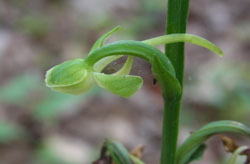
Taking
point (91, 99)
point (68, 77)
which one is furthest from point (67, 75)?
point (91, 99)

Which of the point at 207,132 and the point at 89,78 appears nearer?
the point at 89,78

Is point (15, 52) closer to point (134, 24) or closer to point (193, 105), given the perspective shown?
point (134, 24)

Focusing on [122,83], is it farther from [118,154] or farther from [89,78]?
[118,154]

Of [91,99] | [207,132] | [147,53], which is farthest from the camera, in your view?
[91,99]

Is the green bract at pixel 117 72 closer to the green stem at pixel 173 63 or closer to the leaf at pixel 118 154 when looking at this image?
the green stem at pixel 173 63

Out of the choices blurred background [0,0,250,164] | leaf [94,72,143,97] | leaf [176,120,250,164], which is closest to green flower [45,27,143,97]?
leaf [94,72,143,97]

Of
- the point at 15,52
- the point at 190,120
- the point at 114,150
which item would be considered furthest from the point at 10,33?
the point at 114,150

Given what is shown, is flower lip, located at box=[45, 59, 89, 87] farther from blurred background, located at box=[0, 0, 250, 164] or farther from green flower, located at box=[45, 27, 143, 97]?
blurred background, located at box=[0, 0, 250, 164]
